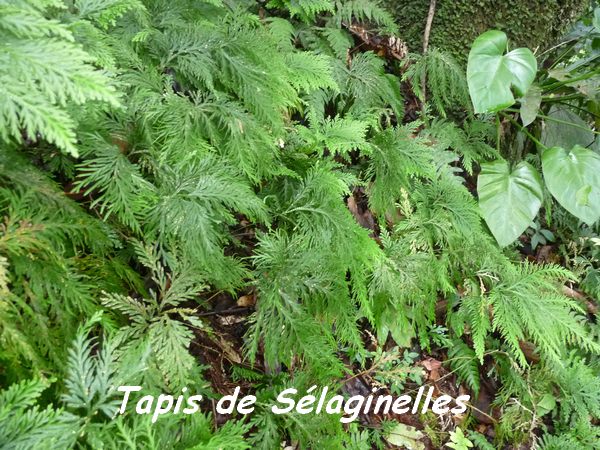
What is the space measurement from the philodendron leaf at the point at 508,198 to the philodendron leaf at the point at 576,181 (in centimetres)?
8

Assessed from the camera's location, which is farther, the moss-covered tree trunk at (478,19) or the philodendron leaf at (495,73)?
the moss-covered tree trunk at (478,19)

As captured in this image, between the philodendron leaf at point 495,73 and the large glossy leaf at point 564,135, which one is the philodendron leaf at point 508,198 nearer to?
the philodendron leaf at point 495,73

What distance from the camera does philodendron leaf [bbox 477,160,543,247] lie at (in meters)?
2.11

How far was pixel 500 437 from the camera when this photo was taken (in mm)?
1984

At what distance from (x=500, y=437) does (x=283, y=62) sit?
71.6 inches

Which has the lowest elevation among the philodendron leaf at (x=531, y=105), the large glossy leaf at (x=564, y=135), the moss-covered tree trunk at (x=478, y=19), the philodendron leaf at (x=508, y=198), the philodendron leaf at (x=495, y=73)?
the philodendron leaf at (x=508, y=198)

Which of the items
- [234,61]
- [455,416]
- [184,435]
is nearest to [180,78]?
[234,61]

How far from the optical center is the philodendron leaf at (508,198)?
83.0 inches

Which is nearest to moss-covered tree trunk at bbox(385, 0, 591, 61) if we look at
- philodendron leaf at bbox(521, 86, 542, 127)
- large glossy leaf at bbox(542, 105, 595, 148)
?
philodendron leaf at bbox(521, 86, 542, 127)

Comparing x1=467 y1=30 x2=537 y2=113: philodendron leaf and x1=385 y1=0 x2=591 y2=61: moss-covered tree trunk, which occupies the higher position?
x1=385 y1=0 x2=591 y2=61: moss-covered tree trunk

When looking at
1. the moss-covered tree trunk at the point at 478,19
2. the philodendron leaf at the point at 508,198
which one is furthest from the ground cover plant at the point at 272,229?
the moss-covered tree trunk at the point at 478,19

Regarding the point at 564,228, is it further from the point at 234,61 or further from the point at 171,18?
the point at 171,18

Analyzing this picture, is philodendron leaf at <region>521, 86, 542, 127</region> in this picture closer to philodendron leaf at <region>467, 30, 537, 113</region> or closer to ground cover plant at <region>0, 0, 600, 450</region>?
ground cover plant at <region>0, 0, 600, 450</region>

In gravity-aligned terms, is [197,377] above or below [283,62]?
below
